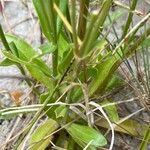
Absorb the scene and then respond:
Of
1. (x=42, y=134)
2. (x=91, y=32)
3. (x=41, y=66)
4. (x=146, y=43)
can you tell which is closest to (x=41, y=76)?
(x=41, y=66)

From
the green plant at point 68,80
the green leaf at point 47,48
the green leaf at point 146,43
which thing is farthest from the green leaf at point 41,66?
→ the green leaf at point 146,43

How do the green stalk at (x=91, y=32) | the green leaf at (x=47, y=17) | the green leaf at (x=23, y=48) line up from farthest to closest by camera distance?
the green leaf at (x=23, y=48) < the green leaf at (x=47, y=17) < the green stalk at (x=91, y=32)

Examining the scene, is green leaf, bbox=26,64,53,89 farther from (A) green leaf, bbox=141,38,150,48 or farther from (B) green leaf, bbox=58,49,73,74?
(A) green leaf, bbox=141,38,150,48

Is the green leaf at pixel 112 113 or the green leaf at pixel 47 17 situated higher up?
the green leaf at pixel 47 17

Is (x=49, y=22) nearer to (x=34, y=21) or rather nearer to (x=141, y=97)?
(x=141, y=97)

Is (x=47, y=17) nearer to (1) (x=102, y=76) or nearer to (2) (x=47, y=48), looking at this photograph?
(2) (x=47, y=48)

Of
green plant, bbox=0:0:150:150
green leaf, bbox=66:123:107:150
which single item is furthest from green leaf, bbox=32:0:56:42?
green leaf, bbox=66:123:107:150

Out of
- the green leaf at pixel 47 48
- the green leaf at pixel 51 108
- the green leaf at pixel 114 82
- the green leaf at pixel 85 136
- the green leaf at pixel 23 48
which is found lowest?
the green leaf at pixel 85 136

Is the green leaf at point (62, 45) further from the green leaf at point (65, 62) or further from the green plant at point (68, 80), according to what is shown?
the green leaf at point (65, 62)
